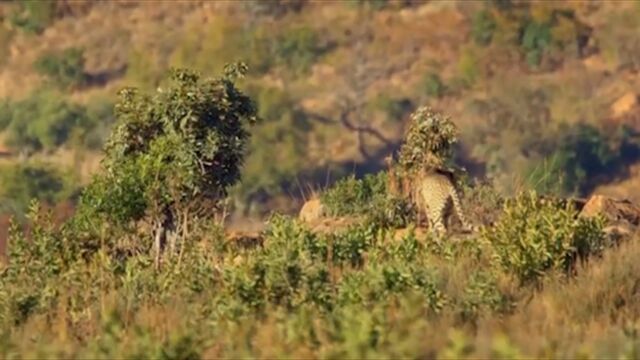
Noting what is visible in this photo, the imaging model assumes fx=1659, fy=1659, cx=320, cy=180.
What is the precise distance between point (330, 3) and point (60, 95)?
39.7ft

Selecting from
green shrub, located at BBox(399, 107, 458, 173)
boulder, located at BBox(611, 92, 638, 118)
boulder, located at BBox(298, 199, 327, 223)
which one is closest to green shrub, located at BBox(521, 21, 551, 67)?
boulder, located at BBox(611, 92, 638, 118)

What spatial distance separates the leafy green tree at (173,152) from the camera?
14.7 meters

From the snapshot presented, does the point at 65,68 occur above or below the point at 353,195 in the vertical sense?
above

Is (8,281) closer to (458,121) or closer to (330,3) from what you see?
(458,121)

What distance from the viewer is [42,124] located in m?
51.9

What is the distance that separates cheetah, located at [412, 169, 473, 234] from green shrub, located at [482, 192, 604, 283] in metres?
3.39

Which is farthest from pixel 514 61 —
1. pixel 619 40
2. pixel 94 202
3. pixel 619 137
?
pixel 94 202

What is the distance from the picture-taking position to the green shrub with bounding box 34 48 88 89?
56.2 meters

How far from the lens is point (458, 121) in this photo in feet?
180

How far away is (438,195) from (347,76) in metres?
42.0

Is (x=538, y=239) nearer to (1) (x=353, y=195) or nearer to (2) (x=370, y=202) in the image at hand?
(2) (x=370, y=202)

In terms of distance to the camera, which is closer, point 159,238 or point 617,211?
point 159,238

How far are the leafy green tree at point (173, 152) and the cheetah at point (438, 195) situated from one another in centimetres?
196

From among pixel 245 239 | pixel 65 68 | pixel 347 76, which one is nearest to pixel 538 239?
pixel 245 239
